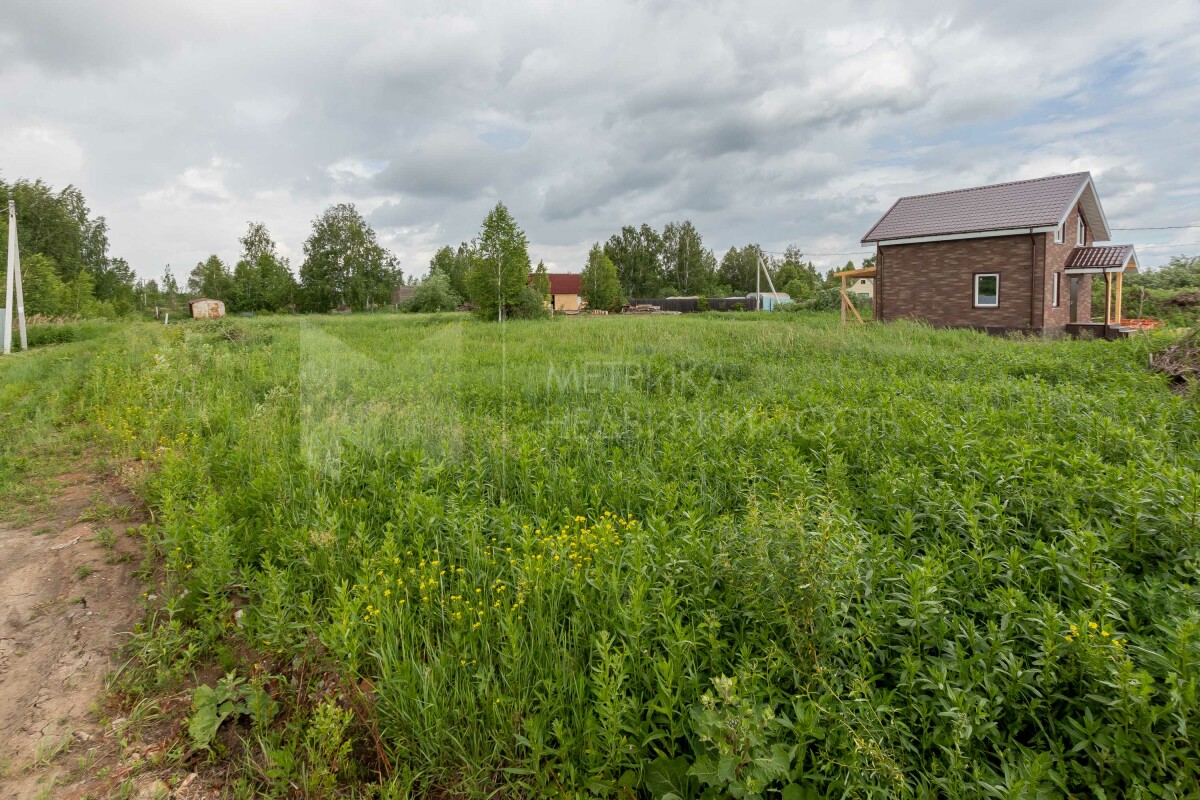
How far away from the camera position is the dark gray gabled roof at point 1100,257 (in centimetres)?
2217

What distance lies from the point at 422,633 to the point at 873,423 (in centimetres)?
494

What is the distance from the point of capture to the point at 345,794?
2416 mm

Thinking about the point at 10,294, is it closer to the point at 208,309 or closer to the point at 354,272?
the point at 208,309

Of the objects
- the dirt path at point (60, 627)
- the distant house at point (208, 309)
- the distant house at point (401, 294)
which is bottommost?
the dirt path at point (60, 627)

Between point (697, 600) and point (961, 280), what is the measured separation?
24889 mm

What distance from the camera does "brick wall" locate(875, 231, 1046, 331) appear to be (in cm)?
2144

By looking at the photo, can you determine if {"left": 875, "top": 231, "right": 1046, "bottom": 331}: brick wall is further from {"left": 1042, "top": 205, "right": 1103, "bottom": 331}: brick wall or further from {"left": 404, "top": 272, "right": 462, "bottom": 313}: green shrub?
{"left": 404, "top": 272, "right": 462, "bottom": 313}: green shrub

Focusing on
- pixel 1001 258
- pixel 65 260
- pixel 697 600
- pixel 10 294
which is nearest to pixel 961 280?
pixel 1001 258

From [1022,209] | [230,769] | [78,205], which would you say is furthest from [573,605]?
[78,205]

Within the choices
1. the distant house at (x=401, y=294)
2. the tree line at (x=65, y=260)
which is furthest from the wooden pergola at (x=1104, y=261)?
the tree line at (x=65, y=260)

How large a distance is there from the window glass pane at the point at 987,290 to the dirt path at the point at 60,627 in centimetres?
2631

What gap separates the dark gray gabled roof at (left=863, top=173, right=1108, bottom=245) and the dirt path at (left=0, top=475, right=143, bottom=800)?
1041 inches

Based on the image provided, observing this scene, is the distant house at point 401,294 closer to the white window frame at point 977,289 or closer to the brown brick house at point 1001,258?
the brown brick house at point 1001,258

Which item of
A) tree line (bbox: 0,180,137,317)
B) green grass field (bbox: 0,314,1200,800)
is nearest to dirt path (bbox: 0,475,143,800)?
green grass field (bbox: 0,314,1200,800)
